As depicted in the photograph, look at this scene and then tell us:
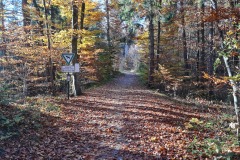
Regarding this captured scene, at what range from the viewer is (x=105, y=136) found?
6738mm

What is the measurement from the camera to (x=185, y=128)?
793 centimetres

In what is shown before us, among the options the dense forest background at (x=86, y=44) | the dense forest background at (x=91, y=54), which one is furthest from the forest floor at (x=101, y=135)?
the dense forest background at (x=86, y=44)

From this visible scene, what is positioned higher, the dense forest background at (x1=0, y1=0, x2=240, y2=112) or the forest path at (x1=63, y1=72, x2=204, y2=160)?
the dense forest background at (x1=0, y1=0, x2=240, y2=112)

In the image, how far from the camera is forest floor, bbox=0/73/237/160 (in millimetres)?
5441

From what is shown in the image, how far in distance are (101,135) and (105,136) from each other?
0.14m

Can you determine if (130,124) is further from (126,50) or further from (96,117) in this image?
(126,50)

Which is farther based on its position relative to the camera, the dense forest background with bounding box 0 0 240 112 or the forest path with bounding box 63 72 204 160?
the dense forest background with bounding box 0 0 240 112

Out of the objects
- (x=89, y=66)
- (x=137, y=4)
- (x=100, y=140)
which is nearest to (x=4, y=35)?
(x=89, y=66)

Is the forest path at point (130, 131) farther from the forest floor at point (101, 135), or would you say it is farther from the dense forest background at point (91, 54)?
the dense forest background at point (91, 54)

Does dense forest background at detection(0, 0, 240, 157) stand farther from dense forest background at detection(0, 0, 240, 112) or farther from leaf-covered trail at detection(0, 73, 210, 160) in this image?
leaf-covered trail at detection(0, 73, 210, 160)

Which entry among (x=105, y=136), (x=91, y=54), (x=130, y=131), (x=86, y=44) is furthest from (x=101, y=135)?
(x=91, y=54)

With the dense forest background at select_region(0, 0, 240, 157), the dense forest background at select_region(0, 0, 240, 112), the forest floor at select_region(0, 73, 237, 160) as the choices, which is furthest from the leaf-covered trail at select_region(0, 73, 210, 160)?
the dense forest background at select_region(0, 0, 240, 112)

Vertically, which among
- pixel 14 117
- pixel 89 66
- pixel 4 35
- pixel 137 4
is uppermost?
pixel 137 4

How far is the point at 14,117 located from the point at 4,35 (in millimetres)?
10657
